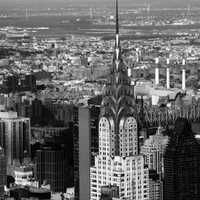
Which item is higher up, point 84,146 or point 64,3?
point 64,3

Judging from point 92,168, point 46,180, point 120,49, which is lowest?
point 46,180

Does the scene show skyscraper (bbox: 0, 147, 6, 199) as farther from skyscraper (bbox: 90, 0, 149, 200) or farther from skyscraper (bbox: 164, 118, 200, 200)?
skyscraper (bbox: 90, 0, 149, 200)

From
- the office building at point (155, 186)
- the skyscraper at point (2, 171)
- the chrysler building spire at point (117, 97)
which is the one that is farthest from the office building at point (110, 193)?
the skyscraper at point (2, 171)

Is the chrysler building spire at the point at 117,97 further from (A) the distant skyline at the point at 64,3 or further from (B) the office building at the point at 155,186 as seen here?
(A) the distant skyline at the point at 64,3

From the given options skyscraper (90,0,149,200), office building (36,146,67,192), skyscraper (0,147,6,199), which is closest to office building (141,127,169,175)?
skyscraper (90,0,149,200)

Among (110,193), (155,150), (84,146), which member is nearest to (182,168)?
(155,150)

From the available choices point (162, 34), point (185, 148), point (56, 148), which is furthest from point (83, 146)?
point (162, 34)

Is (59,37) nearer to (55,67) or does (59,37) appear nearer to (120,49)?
(55,67)

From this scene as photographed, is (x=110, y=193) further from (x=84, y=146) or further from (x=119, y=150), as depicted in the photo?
(x=84, y=146)
